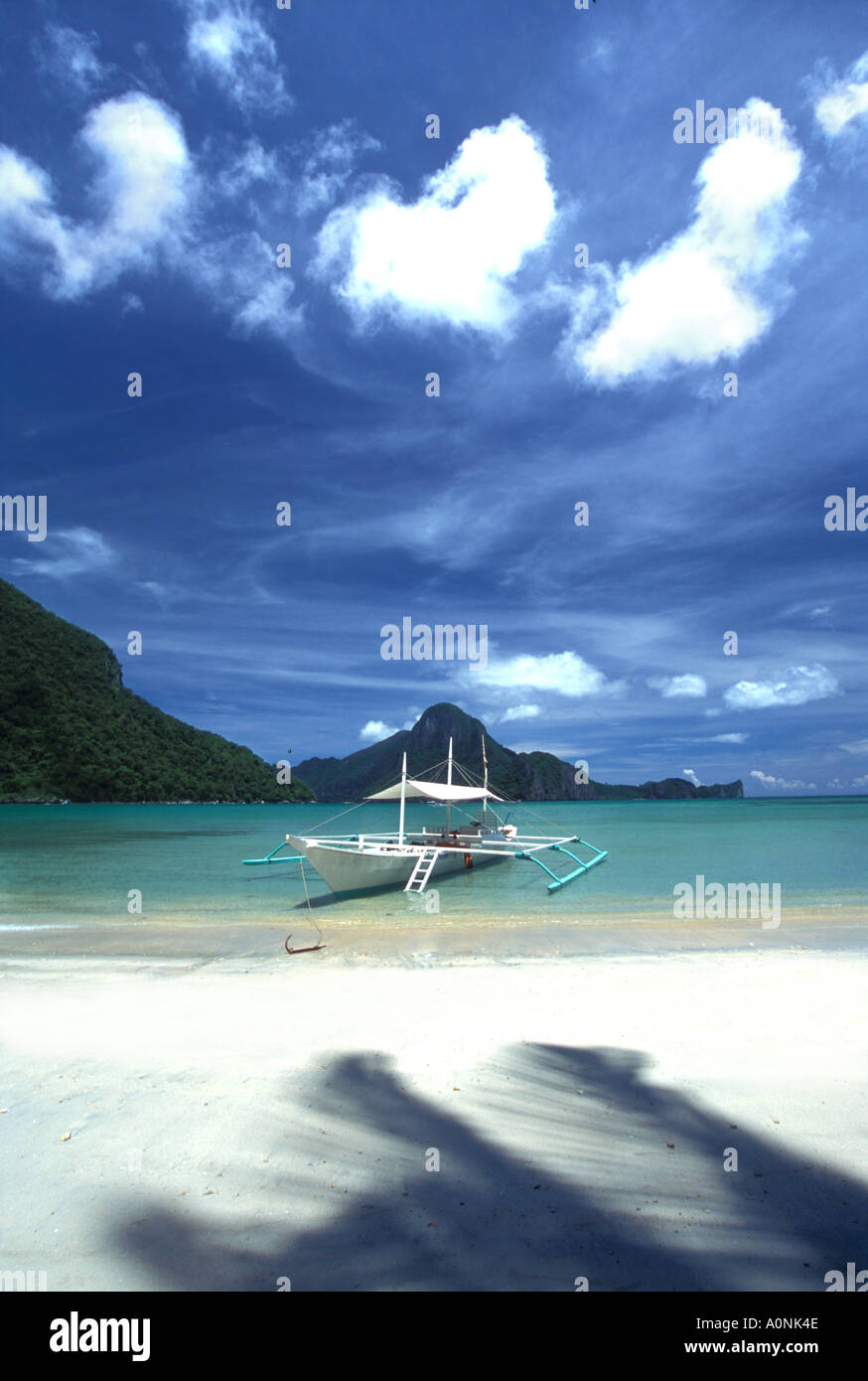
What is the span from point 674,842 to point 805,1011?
38935 millimetres

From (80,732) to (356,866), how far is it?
9763 cm

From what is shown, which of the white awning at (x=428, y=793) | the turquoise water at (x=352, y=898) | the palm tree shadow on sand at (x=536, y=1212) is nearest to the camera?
the palm tree shadow on sand at (x=536, y=1212)

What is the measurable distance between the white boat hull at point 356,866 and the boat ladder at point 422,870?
28cm

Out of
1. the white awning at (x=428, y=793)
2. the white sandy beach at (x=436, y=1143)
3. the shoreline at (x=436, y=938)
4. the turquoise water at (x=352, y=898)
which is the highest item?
the white awning at (x=428, y=793)

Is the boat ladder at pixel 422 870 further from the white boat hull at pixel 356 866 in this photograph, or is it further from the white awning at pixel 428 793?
the white awning at pixel 428 793

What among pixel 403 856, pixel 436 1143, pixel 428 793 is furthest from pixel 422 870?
pixel 436 1143

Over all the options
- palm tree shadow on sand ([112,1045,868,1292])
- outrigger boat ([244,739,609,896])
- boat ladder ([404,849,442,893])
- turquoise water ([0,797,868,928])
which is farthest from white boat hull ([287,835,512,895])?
palm tree shadow on sand ([112,1045,868,1292])

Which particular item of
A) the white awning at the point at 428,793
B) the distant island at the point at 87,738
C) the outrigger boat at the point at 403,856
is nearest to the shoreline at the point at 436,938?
the outrigger boat at the point at 403,856

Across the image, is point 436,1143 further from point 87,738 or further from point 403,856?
point 87,738

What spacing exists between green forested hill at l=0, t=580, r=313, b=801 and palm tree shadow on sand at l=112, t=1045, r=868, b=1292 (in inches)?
4183

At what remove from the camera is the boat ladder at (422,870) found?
1969 centimetres

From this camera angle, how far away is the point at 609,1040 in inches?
220

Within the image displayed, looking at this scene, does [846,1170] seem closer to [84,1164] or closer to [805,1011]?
[805,1011]
